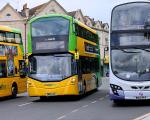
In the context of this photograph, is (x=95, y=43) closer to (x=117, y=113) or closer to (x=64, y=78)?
(x=64, y=78)

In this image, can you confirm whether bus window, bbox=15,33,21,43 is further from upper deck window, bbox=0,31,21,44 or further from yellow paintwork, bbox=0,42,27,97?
yellow paintwork, bbox=0,42,27,97

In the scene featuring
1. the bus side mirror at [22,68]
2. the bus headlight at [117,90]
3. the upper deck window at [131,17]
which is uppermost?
the upper deck window at [131,17]

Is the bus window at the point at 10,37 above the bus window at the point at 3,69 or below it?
above

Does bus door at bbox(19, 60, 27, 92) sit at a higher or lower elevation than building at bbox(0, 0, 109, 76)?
lower

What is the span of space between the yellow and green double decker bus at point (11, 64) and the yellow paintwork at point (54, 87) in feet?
7.87

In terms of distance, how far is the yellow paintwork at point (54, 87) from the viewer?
24.4 metres

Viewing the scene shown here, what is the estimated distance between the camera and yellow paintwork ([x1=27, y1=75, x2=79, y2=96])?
2436 cm

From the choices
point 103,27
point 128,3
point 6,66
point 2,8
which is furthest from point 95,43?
point 103,27

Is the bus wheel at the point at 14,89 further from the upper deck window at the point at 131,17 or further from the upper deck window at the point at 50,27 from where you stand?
the upper deck window at the point at 131,17

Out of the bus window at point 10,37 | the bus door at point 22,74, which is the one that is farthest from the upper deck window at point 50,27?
the bus door at point 22,74

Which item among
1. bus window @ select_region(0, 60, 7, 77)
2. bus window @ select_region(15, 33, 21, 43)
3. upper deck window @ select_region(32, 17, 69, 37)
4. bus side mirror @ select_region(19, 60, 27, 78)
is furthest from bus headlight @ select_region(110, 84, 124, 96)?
bus window @ select_region(15, 33, 21, 43)

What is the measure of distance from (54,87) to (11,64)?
4.58m

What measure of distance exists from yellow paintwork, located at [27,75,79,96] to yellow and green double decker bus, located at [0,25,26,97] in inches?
94.5

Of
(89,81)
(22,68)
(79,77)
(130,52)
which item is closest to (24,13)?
(22,68)
